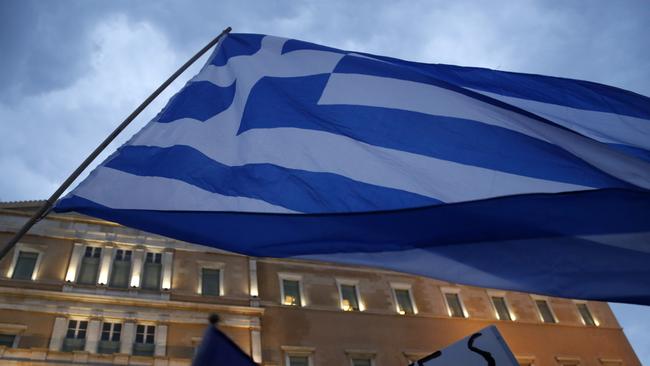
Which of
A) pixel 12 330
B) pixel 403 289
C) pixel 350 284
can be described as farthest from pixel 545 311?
pixel 12 330

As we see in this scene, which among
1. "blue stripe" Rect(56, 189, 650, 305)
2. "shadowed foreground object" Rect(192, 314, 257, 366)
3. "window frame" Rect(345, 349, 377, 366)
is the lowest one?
"shadowed foreground object" Rect(192, 314, 257, 366)

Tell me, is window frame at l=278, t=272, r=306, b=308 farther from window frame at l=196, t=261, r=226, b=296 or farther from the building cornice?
window frame at l=196, t=261, r=226, b=296

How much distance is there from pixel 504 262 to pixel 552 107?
2043 millimetres

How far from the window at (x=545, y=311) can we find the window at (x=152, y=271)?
67.9ft

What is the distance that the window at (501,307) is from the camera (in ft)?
95.8

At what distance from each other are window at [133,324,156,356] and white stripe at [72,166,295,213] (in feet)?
54.7

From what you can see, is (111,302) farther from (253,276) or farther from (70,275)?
(253,276)

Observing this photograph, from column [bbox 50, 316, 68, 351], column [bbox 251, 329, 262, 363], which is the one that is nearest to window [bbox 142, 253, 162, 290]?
column [bbox 50, 316, 68, 351]

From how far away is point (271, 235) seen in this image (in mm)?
5723

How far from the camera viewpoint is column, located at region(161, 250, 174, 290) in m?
23.4

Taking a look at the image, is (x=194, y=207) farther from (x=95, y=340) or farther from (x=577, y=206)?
(x=95, y=340)

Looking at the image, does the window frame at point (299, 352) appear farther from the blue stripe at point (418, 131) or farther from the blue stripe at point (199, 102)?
the blue stripe at point (418, 131)

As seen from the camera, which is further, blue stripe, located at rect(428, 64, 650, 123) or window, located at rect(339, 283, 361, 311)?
window, located at rect(339, 283, 361, 311)

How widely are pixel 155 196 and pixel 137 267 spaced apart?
19293 mm
